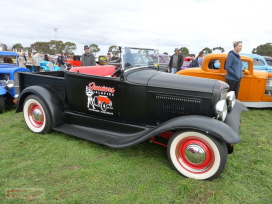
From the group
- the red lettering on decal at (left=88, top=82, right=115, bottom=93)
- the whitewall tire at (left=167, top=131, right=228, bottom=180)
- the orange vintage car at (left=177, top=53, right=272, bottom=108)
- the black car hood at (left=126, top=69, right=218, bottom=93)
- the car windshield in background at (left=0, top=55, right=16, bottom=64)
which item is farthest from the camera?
the car windshield in background at (left=0, top=55, right=16, bottom=64)

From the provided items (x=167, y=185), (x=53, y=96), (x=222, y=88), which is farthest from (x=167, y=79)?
(x=53, y=96)

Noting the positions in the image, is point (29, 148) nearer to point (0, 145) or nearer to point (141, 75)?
point (0, 145)

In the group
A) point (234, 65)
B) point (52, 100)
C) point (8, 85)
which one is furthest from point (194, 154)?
point (8, 85)

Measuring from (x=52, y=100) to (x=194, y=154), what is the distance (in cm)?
258

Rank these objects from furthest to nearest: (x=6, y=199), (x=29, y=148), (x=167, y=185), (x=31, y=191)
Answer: (x=29, y=148) → (x=167, y=185) → (x=31, y=191) → (x=6, y=199)

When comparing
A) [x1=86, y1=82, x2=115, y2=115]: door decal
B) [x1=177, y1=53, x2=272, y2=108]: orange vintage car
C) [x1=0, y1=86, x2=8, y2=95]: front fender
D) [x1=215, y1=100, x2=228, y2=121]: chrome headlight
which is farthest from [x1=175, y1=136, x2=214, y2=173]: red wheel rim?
[x1=0, y1=86, x2=8, y2=95]: front fender

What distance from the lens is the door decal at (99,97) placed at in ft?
10.8

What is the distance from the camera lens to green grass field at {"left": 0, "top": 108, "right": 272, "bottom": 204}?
2.25 meters

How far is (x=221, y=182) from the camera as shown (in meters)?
2.51

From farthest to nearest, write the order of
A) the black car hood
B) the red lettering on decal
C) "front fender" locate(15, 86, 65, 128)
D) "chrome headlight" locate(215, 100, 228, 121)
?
"front fender" locate(15, 86, 65, 128)
the red lettering on decal
the black car hood
"chrome headlight" locate(215, 100, 228, 121)

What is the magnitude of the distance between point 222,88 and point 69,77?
8.22ft

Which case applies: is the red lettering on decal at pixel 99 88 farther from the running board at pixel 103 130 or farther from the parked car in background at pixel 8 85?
the parked car in background at pixel 8 85

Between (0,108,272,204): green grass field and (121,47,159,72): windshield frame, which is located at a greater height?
(121,47,159,72): windshield frame

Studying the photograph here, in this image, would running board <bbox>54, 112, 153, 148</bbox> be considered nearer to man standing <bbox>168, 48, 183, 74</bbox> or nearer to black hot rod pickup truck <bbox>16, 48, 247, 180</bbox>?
black hot rod pickup truck <bbox>16, 48, 247, 180</bbox>
